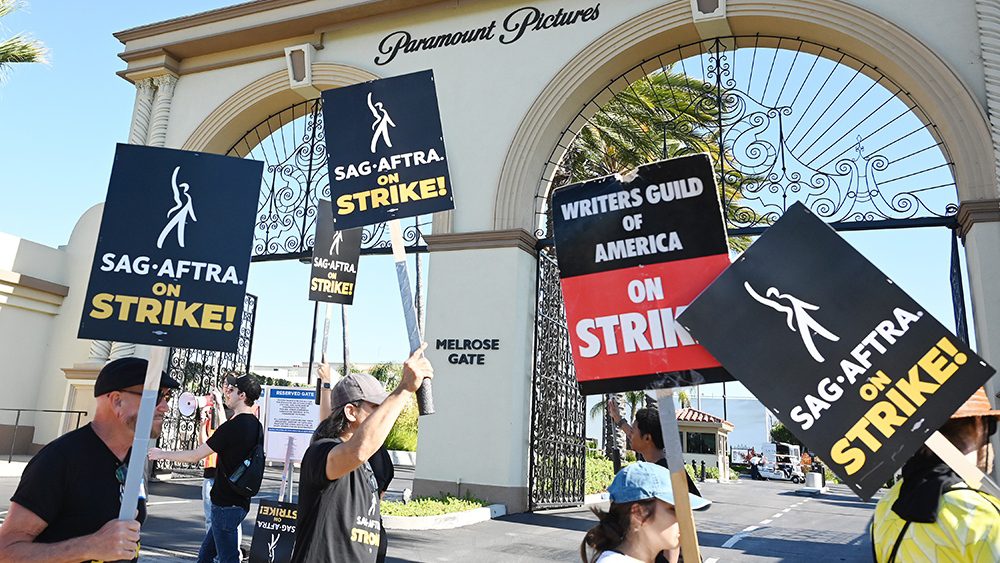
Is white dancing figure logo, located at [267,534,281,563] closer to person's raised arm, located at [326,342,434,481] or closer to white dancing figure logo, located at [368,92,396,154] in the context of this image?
person's raised arm, located at [326,342,434,481]

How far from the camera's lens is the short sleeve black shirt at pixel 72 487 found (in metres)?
2.55

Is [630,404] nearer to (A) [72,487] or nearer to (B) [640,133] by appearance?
(B) [640,133]

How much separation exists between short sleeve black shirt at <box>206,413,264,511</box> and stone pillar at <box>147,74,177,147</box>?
1198 centimetres

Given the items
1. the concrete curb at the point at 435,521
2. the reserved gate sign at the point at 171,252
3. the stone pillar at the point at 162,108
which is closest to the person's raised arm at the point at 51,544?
the reserved gate sign at the point at 171,252

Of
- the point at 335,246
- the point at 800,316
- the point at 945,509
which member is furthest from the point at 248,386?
the point at 945,509

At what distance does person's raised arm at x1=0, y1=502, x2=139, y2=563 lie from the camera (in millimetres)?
2441

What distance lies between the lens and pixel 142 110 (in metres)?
15.8

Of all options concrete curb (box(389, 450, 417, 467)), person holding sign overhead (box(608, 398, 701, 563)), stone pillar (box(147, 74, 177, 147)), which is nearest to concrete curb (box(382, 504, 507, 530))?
person holding sign overhead (box(608, 398, 701, 563))

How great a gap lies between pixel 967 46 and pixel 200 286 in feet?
35.2

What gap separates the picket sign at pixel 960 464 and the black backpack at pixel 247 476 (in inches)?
176

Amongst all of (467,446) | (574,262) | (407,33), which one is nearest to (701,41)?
(407,33)

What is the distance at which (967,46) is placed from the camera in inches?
392

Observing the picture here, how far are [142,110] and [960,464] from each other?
667 inches

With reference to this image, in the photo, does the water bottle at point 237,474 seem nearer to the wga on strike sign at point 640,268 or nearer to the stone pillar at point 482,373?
the wga on strike sign at point 640,268
